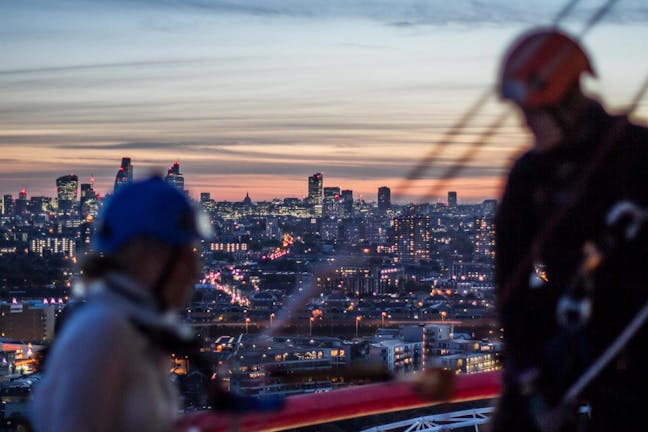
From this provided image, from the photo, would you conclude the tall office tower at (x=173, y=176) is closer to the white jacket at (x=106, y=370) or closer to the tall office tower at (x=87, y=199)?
the white jacket at (x=106, y=370)

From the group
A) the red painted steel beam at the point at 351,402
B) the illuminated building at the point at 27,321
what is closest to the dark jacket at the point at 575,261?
the red painted steel beam at the point at 351,402

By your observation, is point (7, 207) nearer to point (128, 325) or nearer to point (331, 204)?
point (331, 204)

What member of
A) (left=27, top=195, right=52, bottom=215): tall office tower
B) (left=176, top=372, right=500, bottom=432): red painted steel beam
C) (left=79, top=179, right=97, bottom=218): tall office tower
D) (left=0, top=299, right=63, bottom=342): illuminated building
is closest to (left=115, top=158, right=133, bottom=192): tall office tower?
(left=176, top=372, right=500, bottom=432): red painted steel beam

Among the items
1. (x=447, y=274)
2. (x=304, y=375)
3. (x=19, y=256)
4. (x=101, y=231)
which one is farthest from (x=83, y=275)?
(x=19, y=256)

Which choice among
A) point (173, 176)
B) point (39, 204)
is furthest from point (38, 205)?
point (173, 176)

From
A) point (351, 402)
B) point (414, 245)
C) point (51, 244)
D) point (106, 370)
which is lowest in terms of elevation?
point (351, 402)
